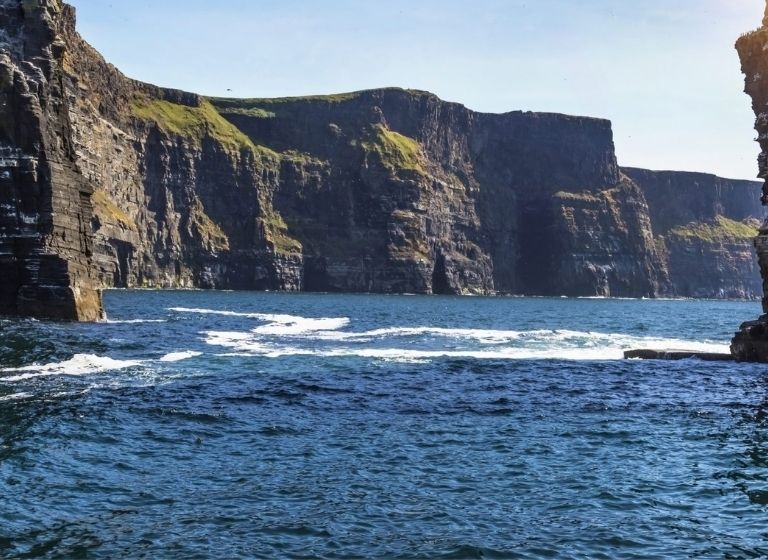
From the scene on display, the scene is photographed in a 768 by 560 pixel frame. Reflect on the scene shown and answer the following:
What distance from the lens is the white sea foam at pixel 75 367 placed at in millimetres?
33775

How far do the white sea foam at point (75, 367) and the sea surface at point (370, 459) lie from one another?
0.45 ft

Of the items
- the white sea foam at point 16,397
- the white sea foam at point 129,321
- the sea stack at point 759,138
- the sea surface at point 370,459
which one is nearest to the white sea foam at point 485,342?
the sea surface at point 370,459

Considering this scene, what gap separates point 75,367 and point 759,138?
4366 cm

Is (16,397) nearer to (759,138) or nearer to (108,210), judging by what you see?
(759,138)

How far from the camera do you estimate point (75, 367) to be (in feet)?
120

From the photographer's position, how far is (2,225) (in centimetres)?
5869

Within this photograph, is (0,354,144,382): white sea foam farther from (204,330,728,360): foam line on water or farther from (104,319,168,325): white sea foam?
(104,319,168,325): white sea foam

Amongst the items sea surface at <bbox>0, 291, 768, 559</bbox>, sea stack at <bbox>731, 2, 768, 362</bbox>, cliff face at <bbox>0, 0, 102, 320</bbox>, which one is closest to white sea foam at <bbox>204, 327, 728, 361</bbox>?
sea surface at <bbox>0, 291, 768, 559</bbox>

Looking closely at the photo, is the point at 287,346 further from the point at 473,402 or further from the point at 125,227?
the point at 125,227

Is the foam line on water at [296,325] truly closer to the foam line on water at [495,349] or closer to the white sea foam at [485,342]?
the white sea foam at [485,342]

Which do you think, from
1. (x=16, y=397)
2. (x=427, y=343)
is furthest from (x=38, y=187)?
(x=16, y=397)

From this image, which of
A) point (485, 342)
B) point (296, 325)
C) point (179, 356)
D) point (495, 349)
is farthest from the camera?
point (296, 325)

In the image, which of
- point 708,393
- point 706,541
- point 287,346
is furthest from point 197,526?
point 287,346

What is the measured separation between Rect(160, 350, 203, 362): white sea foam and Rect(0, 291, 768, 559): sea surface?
1.12 feet
